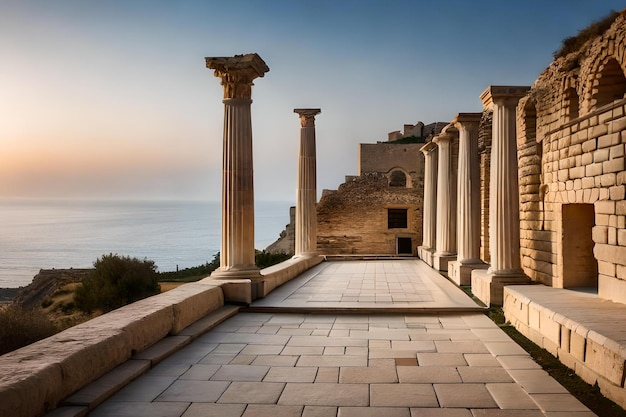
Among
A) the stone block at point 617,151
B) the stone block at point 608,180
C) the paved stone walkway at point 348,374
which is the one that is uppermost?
the stone block at point 617,151

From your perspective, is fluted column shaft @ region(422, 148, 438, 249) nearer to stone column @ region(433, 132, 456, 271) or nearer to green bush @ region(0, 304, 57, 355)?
stone column @ region(433, 132, 456, 271)

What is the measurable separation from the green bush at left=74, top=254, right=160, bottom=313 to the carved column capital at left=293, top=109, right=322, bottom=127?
22.9 ft

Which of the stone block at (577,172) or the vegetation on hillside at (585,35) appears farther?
the vegetation on hillside at (585,35)

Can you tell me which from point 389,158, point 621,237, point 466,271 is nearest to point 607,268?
point 621,237

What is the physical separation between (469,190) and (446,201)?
126 inches

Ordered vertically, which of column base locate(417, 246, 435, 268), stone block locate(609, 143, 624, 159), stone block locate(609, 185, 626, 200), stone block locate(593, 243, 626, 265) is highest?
stone block locate(609, 143, 624, 159)

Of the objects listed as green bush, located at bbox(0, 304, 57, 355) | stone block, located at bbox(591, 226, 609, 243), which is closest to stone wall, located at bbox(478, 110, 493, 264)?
stone block, located at bbox(591, 226, 609, 243)

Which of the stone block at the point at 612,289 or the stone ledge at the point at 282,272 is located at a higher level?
the stone block at the point at 612,289

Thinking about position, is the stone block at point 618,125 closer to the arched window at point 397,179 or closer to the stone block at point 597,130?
the stone block at point 597,130

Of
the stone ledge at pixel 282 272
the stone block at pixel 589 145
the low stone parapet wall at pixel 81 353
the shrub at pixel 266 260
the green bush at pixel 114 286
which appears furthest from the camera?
the shrub at pixel 266 260

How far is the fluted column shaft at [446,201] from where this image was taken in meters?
14.1

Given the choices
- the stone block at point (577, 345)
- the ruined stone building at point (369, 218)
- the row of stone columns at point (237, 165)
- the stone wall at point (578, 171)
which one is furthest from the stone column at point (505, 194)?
the ruined stone building at point (369, 218)

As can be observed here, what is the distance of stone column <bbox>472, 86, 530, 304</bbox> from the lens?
28.7 ft

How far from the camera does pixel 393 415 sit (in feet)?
13.3
